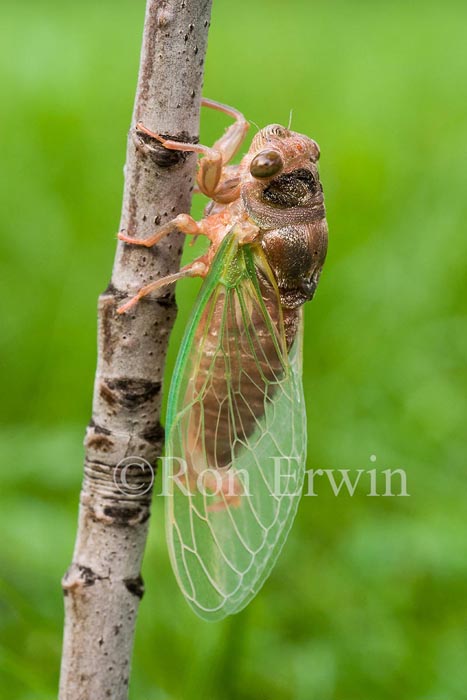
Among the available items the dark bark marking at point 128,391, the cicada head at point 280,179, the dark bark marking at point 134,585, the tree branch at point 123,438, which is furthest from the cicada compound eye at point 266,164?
the dark bark marking at point 134,585

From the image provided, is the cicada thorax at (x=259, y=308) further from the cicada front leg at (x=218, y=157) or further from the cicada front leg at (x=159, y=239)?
the cicada front leg at (x=159, y=239)

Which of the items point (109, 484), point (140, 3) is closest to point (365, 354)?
point (109, 484)

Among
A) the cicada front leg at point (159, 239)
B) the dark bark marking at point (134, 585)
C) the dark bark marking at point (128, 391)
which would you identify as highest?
the cicada front leg at point (159, 239)

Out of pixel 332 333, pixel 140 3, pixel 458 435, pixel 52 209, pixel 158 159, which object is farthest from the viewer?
pixel 140 3

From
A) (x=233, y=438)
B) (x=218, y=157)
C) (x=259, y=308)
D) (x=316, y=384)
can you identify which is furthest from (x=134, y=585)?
(x=316, y=384)

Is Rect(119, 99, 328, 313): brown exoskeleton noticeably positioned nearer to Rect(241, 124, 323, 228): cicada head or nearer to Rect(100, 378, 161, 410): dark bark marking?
Rect(241, 124, 323, 228): cicada head

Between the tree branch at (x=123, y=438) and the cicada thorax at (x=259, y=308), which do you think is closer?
the tree branch at (x=123, y=438)

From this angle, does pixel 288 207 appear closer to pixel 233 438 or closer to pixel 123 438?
pixel 233 438

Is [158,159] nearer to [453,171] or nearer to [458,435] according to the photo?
[458,435]
